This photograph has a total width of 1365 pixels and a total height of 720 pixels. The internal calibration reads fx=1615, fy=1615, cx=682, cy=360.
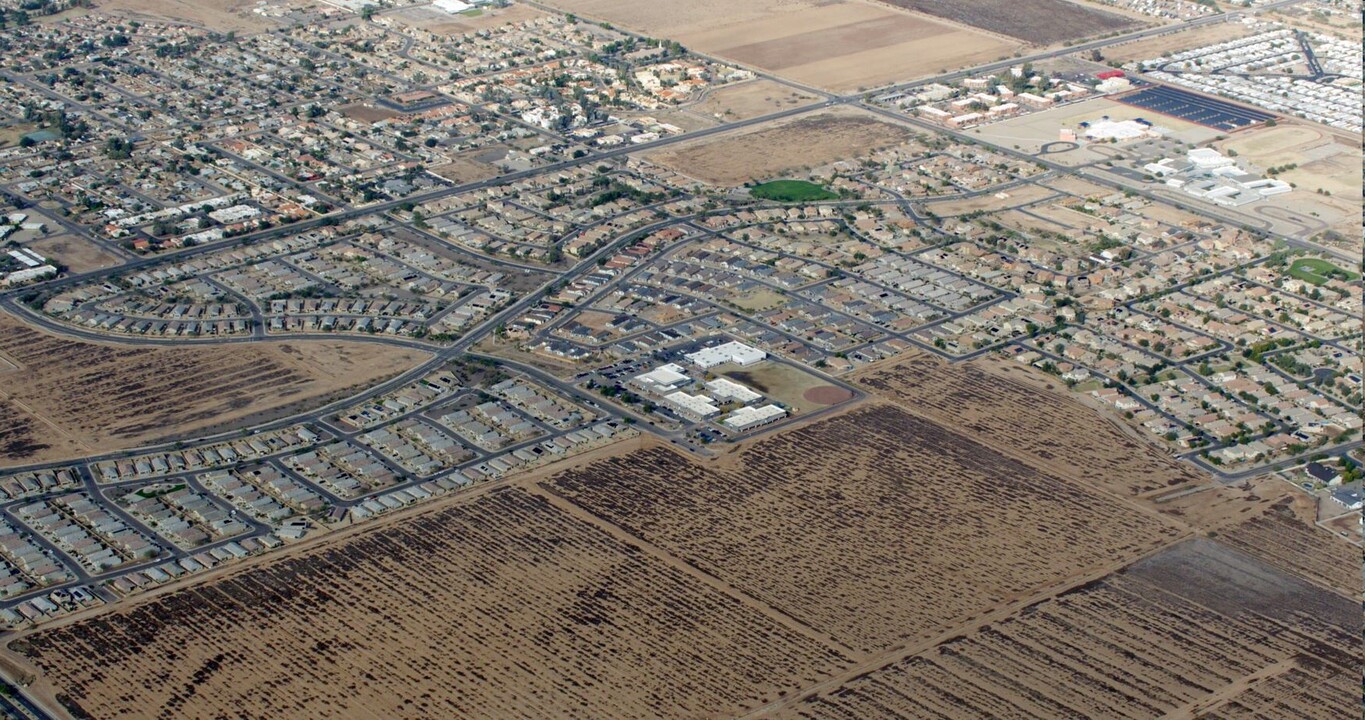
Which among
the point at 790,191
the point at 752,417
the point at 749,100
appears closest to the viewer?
the point at 752,417

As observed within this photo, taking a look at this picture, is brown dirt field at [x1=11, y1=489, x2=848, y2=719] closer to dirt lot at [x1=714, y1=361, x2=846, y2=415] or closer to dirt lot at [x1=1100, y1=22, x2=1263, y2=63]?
dirt lot at [x1=714, y1=361, x2=846, y2=415]

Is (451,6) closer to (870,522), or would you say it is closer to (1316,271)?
(1316,271)

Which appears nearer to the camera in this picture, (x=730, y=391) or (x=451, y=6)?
(x=730, y=391)

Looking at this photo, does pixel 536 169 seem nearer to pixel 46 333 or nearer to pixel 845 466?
pixel 46 333

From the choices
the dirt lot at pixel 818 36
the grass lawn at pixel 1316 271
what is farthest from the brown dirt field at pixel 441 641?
the dirt lot at pixel 818 36

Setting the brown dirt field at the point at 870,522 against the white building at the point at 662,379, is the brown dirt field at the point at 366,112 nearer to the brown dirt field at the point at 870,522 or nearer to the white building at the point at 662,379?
the white building at the point at 662,379

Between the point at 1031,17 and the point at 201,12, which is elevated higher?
the point at 201,12

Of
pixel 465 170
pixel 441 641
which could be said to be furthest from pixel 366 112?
pixel 441 641
